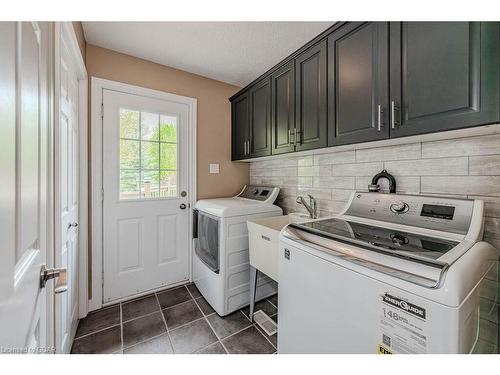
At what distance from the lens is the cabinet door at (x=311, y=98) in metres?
1.47

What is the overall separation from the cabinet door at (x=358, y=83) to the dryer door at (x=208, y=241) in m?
1.22

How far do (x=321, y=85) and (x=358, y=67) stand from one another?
10.3 inches

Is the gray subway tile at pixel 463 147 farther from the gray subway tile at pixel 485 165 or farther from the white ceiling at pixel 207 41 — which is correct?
the white ceiling at pixel 207 41

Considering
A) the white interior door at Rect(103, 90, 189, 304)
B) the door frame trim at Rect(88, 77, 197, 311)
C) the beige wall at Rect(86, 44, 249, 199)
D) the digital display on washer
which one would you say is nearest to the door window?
the white interior door at Rect(103, 90, 189, 304)

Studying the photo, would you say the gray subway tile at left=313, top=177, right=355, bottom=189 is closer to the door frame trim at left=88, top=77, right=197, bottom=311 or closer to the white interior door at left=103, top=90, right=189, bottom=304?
the white interior door at left=103, top=90, right=189, bottom=304

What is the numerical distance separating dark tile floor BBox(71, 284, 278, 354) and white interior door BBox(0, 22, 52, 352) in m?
1.08

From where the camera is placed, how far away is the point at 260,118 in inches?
82.5

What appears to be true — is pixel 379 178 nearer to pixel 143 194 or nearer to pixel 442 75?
pixel 442 75

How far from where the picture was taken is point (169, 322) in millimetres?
1763

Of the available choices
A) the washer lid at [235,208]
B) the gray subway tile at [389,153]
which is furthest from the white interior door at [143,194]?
the gray subway tile at [389,153]

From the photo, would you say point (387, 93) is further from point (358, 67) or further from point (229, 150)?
point (229, 150)
